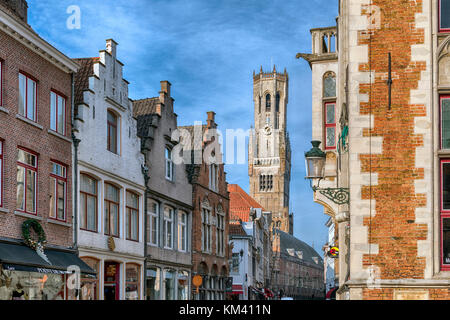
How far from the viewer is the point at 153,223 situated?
32562mm

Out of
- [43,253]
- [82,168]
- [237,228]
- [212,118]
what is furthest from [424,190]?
[237,228]

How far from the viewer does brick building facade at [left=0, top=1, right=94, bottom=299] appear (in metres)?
20.1

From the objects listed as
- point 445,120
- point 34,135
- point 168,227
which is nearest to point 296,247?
point 168,227

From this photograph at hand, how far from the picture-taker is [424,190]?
10602 mm

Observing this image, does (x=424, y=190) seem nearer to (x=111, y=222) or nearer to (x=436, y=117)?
(x=436, y=117)

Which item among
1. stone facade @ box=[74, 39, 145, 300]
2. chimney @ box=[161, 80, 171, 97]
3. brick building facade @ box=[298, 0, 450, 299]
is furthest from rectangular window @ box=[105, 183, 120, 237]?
brick building facade @ box=[298, 0, 450, 299]

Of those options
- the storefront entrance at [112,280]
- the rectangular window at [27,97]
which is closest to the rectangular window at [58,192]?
the rectangular window at [27,97]

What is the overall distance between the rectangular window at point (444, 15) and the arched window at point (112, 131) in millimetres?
19030

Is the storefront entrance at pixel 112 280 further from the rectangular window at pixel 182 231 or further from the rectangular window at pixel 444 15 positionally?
the rectangular window at pixel 444 15

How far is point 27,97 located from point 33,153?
1841 mm

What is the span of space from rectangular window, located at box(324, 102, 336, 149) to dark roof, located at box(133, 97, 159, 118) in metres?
18.5

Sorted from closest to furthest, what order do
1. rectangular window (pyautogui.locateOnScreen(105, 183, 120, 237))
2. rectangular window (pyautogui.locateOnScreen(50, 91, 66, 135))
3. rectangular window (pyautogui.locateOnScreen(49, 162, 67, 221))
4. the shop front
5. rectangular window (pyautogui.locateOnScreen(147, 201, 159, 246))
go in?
the shop front → rectangular window (pyautogui.locateOnScreen(49, 162, 67, 221)) → rectangular window (pyautogui.locateOnScreen(50, 91, 66, 135)) → rectangular window (pyautogui.locateOnScreen(105, 183, 120, 237)) → rectangular window (pyautogui.locateOnScreen(147, 201, 159, 246))

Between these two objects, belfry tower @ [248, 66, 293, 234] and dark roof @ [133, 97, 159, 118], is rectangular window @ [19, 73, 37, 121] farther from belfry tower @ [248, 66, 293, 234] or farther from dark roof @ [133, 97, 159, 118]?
belfry tower @ [248, 66, 293, 234]

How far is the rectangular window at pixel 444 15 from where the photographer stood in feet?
36.5
